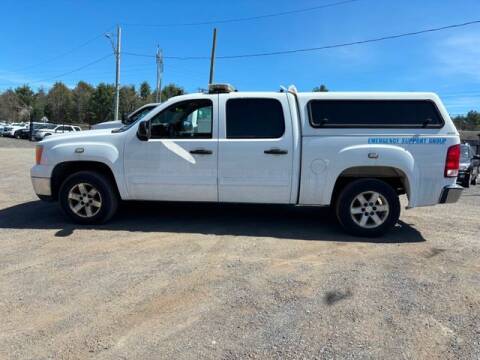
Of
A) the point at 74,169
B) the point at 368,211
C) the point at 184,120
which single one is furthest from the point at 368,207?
the point at 74,169

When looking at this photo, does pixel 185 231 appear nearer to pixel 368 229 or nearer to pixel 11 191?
pixel 368 229

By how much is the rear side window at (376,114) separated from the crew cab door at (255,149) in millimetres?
502

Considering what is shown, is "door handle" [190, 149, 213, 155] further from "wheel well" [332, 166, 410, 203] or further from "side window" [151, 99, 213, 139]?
"wheel well" [332, 166, 410, 203]

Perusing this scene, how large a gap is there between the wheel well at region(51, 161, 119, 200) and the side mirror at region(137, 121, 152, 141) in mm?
765

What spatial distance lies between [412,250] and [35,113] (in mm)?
97473

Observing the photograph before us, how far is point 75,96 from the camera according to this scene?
283 feet

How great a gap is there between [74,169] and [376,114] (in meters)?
4.52

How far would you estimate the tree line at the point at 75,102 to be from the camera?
73500mm

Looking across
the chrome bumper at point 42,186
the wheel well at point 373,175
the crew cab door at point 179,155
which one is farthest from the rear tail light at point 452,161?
A: the chrome bumper at point 42,186

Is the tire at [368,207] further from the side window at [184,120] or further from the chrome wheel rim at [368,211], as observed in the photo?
the side window at [184,120]

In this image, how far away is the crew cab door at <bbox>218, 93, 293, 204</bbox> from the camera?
5.70 m

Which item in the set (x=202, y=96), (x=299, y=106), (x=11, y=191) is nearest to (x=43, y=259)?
(x=202, y=96)

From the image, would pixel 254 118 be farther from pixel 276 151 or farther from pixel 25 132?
pixel 25 132

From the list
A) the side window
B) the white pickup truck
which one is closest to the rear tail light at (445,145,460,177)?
the white pickup truck
